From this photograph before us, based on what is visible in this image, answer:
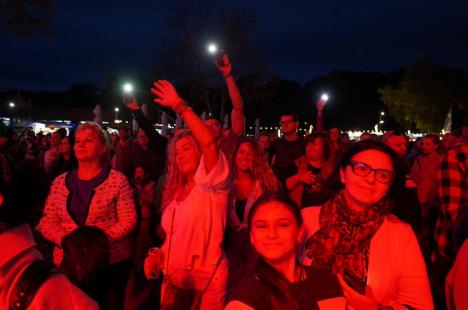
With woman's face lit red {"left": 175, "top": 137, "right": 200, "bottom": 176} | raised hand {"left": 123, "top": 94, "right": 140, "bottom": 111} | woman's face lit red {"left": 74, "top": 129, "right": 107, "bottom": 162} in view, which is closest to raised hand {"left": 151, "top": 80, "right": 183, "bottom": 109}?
woman's face lit red {"left": 175, "top": 137, "right": 200, "bottom": 176}

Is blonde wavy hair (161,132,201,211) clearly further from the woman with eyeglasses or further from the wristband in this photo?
the woman with eyeglasses

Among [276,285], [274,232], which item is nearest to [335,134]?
[274,232]

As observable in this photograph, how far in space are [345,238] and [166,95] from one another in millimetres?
1597

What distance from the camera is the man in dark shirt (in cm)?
647

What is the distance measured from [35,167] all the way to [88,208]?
1921 mm

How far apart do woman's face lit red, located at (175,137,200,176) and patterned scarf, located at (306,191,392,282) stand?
3.73ft

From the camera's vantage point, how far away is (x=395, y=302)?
2494 millimetres

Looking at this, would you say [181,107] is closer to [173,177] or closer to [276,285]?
[173,177]

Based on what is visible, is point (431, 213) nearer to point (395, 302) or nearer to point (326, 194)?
point (326, 194)

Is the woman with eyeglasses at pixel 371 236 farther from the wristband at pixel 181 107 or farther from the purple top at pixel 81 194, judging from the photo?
the purple top at pixel 81 194

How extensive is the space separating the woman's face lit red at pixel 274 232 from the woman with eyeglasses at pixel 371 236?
0.27 meters

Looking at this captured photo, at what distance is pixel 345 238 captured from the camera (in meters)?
2.60

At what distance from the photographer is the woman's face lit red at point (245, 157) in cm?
477

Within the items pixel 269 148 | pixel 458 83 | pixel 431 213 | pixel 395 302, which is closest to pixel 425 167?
pixel 431 213
